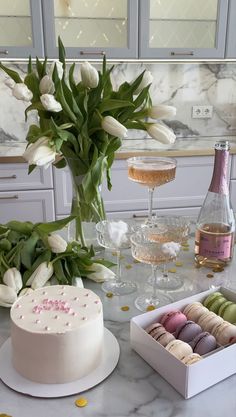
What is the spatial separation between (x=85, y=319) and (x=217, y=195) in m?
0.57

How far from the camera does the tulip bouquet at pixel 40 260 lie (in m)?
0.86

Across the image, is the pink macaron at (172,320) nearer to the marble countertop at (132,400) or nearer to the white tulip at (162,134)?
the marble countertop at (132,400)

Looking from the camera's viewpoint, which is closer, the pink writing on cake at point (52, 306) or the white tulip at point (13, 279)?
the pink writing on cake at point (52, 306)

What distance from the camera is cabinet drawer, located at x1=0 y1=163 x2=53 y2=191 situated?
2.30 m

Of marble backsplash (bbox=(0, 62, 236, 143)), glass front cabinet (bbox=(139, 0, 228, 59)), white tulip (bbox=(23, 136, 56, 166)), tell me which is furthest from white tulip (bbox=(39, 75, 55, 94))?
marble backsplash (bbox=(0, 62, 236, 143))

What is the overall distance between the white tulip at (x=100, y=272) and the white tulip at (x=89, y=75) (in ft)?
1.35

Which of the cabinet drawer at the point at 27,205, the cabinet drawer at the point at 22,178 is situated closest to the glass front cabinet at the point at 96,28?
the cabinet drawer at the point at 22,178

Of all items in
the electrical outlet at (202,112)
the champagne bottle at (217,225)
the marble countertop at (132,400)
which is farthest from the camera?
the electrical outlet at (202,112)

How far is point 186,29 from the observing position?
2.49m

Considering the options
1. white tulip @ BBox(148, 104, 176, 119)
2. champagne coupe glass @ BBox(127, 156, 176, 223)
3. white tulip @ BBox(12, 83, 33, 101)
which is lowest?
champagne coupe glass @ BBox(127, 156, 176, 223)

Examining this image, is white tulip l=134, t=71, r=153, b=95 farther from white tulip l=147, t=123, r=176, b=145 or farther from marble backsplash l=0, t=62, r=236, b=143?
marble backsplash l=0, t=62, r=236, b=143

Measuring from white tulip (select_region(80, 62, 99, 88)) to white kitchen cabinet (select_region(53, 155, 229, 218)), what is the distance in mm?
1429

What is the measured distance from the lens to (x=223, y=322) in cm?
71

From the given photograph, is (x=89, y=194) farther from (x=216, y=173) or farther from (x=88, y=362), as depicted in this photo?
(x=88, y=362)
